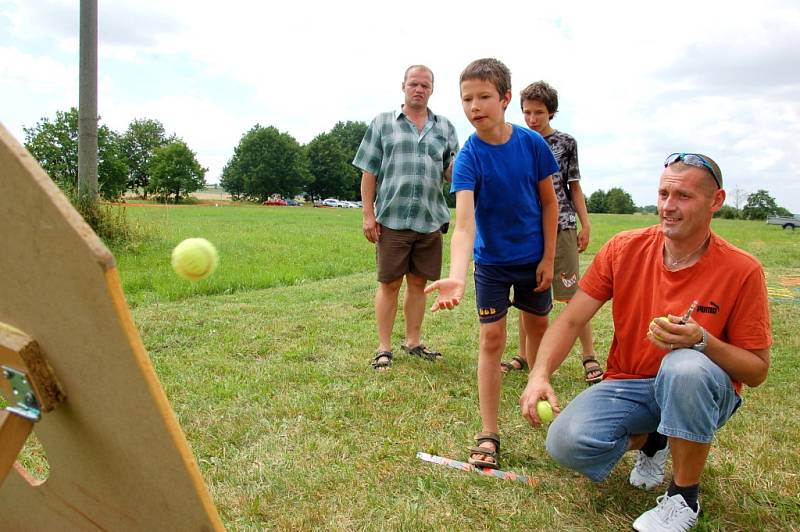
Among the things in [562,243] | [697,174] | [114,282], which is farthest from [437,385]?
[114,282]

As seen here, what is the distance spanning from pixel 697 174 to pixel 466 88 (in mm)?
1108

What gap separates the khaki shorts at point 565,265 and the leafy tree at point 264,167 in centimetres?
7575

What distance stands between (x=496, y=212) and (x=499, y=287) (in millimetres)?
391

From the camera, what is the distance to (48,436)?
50.3 inches

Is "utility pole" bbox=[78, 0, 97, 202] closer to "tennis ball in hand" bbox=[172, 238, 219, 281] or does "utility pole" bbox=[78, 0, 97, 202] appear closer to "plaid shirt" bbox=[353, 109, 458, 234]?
"plaid shirt" bbox=[353, 109, 458, 234]

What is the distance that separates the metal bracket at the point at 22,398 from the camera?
112cm

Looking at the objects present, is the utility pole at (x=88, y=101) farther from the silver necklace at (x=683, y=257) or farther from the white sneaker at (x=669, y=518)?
the white sneaker at (x=669, y=518)

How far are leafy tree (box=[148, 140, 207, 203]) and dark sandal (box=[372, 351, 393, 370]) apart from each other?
6156cm

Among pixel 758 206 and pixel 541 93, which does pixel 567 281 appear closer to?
pixel 541 93

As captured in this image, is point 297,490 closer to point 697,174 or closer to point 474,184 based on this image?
point 474,184

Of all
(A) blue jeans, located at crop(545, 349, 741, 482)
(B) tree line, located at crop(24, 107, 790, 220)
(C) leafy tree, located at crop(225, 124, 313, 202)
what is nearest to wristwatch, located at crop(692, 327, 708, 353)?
(A) blue jeans, located at crop(545, 349, 741, 482)

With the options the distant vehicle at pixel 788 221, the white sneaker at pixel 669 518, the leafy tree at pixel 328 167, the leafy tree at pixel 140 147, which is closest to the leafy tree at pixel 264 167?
the leafy tree at pixel 328 167

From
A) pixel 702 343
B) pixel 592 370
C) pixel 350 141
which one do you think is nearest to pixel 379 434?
pixel 702 343

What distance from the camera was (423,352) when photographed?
463 centimetres
